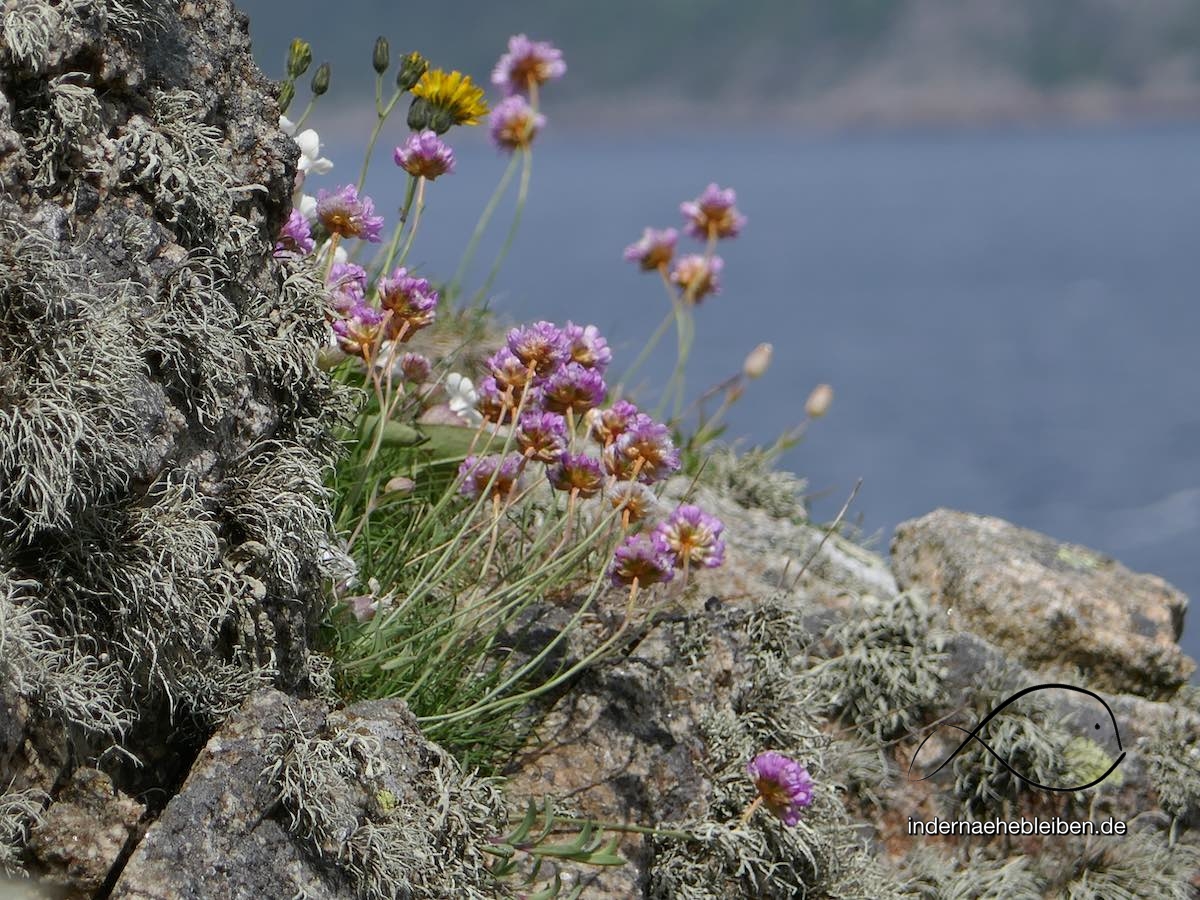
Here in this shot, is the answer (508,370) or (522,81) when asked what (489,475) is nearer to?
(508,370)

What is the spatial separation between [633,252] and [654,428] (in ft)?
7.01

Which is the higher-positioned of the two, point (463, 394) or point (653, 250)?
point (653, 250)

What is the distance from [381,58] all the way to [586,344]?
97cm

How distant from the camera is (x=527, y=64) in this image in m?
4.21

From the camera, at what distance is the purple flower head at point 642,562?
2.84 m

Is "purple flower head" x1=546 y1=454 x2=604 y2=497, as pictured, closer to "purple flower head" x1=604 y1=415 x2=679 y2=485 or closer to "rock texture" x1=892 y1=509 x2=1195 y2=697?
"purple flower head" x1=604 y1=415 x2=679 y2=485

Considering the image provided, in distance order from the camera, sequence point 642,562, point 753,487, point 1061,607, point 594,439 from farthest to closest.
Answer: point 753,487 < point 1061,607 < point 594,439 < point 642,562

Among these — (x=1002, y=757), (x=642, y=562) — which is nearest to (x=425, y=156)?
(x=642, y=562)

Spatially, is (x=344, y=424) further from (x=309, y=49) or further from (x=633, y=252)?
(x=633, y=252)

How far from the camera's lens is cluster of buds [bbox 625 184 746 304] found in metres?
4.63

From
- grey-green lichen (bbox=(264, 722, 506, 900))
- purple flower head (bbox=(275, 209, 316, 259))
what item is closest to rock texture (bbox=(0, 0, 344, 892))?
purple flower head (bbox=(275, 209, 316, 259))

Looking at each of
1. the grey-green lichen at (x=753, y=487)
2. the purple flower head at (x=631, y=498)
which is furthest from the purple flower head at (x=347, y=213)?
the grey-green lichen at (x=753, y=487)

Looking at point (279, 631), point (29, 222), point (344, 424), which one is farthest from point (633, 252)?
point (29, 222)

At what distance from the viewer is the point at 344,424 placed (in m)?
2.68
